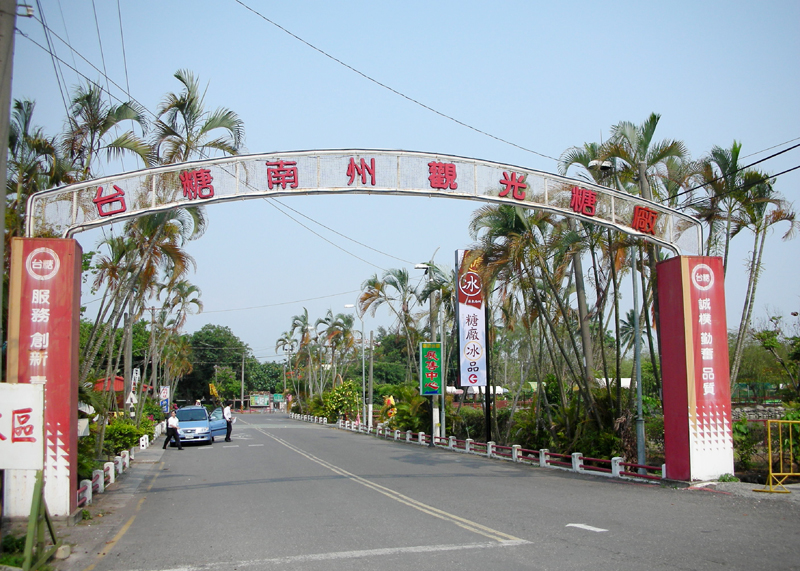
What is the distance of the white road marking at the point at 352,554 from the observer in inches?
321

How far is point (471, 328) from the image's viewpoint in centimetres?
2706

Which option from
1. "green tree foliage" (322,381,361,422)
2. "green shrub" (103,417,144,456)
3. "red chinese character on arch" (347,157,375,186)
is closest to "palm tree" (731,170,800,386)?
"red chinese character on arch" (347,157,375,186)

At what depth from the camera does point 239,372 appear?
115m

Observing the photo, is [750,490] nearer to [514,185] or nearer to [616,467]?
[616,467]

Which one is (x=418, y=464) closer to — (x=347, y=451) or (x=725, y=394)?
(x=347, y=451)

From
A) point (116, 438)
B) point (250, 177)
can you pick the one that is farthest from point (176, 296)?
point (250, 177)

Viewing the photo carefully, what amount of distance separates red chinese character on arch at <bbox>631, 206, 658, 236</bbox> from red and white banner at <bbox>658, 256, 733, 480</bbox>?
36.7 inches

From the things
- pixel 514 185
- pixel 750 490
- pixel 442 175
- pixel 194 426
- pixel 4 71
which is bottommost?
pixel 194 426

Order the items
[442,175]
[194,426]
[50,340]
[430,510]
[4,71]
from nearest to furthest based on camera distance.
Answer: [4,71]
[50,340]
[430,510]
[442,175]
[194,426]

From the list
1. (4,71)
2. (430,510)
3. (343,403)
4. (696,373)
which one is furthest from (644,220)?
(343,403)

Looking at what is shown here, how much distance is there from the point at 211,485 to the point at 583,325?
41.1 ft

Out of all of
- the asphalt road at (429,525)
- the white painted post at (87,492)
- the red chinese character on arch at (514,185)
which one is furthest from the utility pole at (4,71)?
the red chinese character on arch at (514,185)

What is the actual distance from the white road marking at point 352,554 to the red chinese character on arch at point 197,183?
799 centimetres

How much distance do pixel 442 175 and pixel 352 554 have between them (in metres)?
8.54
